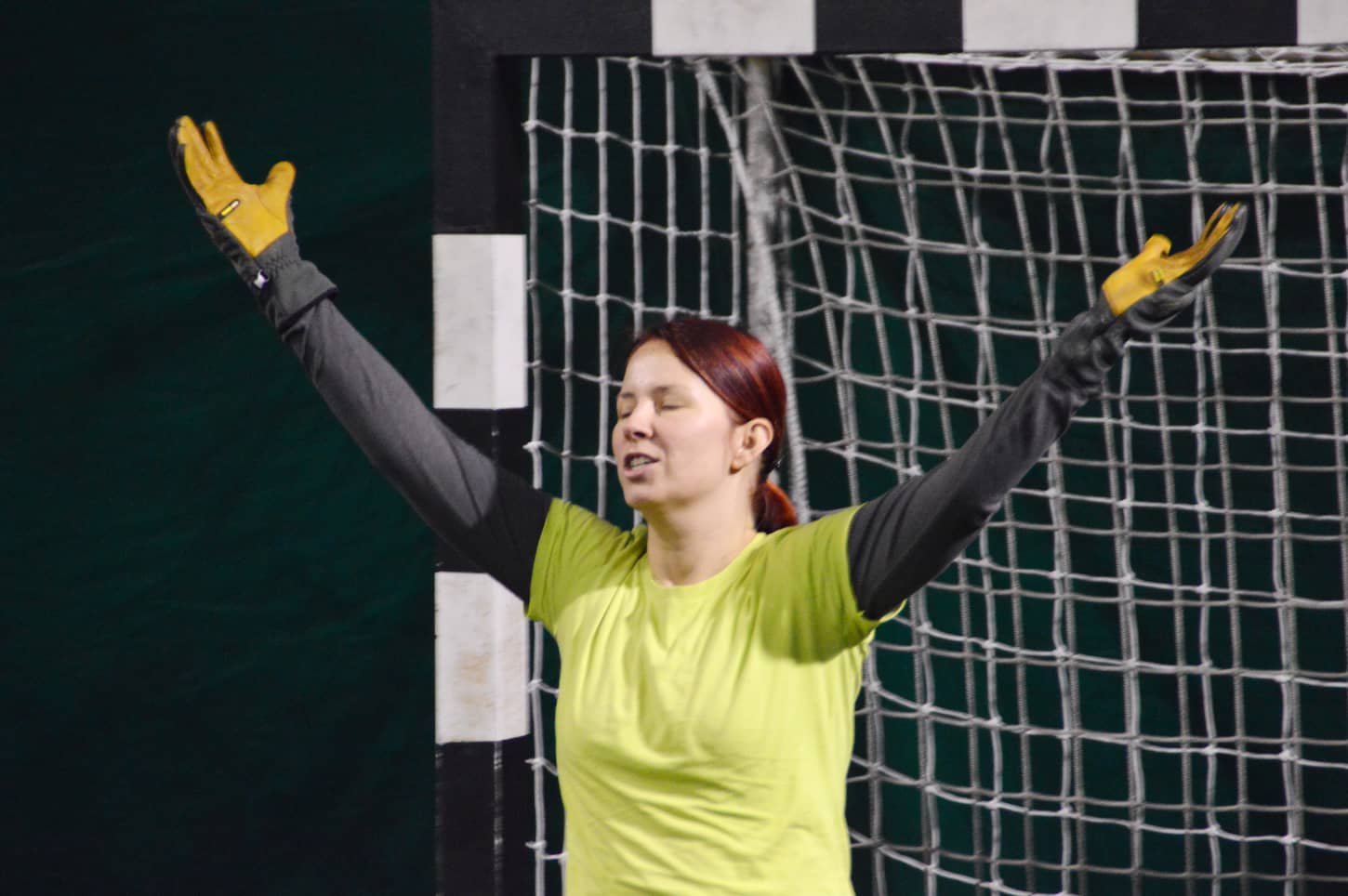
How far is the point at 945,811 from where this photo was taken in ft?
7.89

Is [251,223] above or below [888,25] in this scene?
below

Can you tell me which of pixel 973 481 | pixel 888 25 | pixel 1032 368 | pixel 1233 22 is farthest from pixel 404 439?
pixel 1032 368

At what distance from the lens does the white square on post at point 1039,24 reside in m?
1.38

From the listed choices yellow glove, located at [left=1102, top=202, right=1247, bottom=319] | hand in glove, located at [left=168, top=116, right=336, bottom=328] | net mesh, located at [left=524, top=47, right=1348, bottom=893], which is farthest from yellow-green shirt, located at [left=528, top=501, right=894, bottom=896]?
net mesh, located at [left=524, top=47, right=1348, bottom=893]

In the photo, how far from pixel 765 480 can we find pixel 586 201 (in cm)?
113

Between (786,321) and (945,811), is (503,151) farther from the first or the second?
(945,811)

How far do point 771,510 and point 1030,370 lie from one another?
1215mm

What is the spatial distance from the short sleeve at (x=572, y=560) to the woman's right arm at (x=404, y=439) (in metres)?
0.02

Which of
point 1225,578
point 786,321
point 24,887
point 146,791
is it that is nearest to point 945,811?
point 1225,578

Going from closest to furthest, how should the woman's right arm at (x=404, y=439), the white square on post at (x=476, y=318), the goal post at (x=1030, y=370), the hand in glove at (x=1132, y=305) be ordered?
1. the hand in glove at (x=1132, y=305)
2. the woman's right arm at (x=404, y=439)
3. the white square on post at (x=476, y=318)
4. the goal post at (x=1030, y=370)

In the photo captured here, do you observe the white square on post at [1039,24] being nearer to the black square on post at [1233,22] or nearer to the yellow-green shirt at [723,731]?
the black square on post at [1233,22]

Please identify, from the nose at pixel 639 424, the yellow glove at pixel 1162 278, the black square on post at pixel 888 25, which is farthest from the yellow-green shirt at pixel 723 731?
the black square on post at pixel 888 25

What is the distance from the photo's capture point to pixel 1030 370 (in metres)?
2.43

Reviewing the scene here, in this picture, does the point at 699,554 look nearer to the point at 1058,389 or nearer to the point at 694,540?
the point at 694,540
